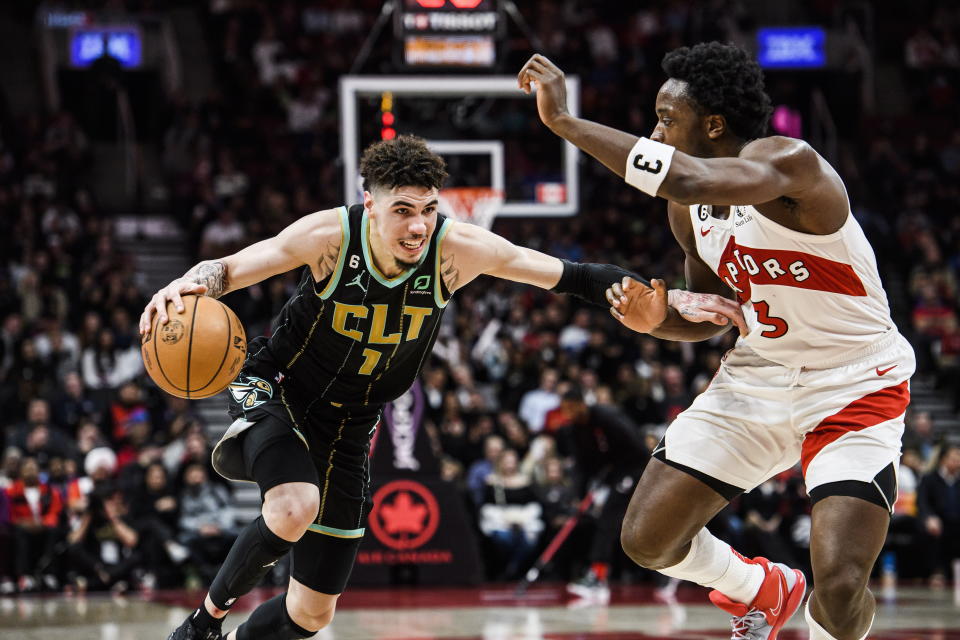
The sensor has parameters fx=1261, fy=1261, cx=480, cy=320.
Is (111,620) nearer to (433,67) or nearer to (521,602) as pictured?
(521,602)

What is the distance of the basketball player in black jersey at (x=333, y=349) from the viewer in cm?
494

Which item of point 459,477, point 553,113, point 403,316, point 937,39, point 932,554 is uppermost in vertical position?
point 937,39

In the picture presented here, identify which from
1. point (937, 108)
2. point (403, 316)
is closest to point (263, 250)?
point (403, 316)

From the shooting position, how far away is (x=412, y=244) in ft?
16.2

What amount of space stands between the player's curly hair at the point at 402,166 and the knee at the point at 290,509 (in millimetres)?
1229

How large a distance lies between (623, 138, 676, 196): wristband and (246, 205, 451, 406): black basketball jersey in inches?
41.2

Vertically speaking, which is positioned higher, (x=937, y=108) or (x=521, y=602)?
(x=937, y=108)

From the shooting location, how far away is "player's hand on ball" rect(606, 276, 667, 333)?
17.1 ft

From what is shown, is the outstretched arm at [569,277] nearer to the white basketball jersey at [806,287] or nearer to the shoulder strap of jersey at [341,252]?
the white basketball jersey at [806,287]

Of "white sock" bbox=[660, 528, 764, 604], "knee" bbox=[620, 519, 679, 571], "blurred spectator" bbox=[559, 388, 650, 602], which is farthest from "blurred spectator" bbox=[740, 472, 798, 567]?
"knee" bbox=[620, 519, 679, 571]

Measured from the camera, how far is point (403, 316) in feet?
16.8

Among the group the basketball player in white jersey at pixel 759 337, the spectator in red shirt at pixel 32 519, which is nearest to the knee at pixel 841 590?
the basketball player in white jersey at pixel 759 337

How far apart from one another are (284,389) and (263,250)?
2.12ft

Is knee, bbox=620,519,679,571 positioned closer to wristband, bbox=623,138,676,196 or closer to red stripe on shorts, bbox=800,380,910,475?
red stripe on shorts, bbox=800,380,910,475
